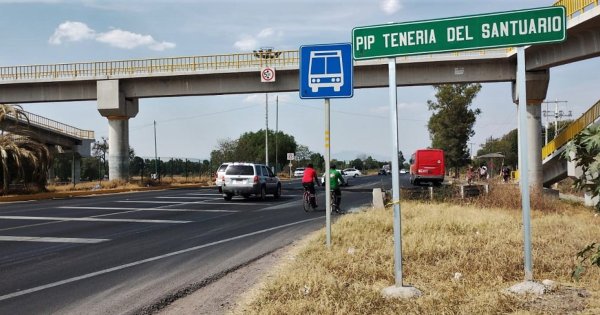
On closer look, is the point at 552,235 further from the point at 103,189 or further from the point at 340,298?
the point at 103,189

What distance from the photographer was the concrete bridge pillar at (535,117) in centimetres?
2650

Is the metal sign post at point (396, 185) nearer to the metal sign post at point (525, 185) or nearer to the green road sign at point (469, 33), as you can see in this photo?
the green road sign at point (469, 33)

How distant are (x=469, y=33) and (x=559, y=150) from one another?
671 inches

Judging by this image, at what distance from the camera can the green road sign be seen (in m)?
5.75

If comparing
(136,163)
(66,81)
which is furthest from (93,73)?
(136,163)

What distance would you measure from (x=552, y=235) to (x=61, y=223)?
497 inches

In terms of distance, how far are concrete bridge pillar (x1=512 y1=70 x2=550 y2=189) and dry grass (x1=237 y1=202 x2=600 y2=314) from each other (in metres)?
16.8

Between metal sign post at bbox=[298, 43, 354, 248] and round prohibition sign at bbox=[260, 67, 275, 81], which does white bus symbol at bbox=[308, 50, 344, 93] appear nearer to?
metal sign post at bbox=[298, 43, 354, 248]

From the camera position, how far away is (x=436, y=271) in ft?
22.2

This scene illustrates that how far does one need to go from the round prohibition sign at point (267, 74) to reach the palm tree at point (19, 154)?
13797 mm

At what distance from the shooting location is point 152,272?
7828 mm

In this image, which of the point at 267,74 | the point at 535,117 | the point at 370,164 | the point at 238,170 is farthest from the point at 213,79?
the point at 370,164

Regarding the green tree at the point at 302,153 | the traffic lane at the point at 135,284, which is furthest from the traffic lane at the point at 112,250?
the green tree at the point at 302,153

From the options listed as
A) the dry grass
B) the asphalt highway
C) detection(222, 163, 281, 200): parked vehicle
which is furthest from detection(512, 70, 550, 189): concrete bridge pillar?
the dry grass
